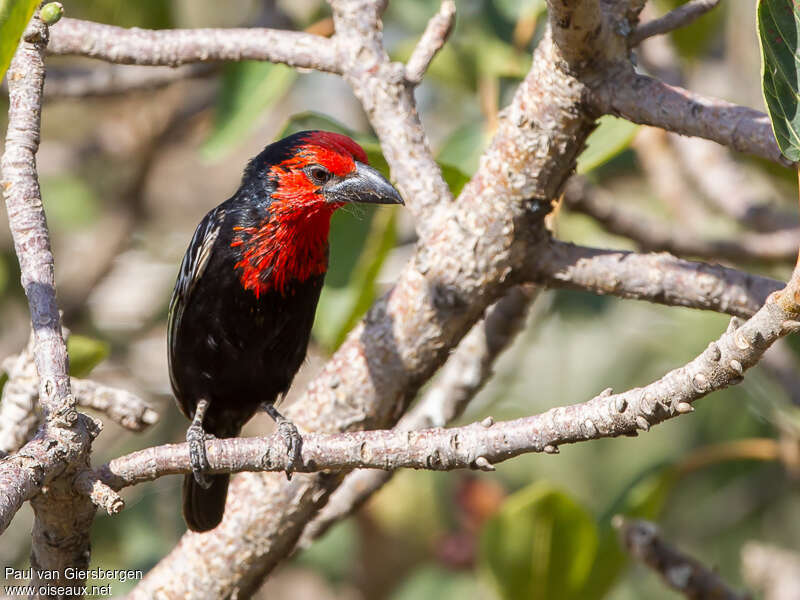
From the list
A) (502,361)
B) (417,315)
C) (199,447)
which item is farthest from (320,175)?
(502,361)

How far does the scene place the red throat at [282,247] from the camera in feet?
8.71

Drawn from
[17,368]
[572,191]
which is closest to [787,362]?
[572,191]

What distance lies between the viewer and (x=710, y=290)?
2178 millimetres

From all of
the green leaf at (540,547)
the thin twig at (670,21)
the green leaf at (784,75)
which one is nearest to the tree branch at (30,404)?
the green leaf at (540,547)

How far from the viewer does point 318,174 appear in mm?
2693

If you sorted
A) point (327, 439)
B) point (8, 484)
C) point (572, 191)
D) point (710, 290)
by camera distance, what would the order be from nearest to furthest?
point (8, 484), point (327, 439), point (710, 290), point (572, 191)

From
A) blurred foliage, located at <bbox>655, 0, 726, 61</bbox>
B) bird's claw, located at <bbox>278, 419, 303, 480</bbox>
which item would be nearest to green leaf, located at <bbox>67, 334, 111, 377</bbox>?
bird's claw, located at <bbox>278, 419, 303, 480</bbox>

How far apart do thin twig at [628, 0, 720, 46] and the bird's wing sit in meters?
1.22

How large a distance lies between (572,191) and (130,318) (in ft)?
8.45

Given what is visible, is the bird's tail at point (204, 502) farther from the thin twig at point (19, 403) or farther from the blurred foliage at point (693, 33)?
the blurred foliage at point (693, 33)

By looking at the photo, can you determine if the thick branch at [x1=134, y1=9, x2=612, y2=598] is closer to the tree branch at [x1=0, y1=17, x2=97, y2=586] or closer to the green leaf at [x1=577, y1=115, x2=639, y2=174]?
the green leaf at [x1=577, y1=115, x2=639, y2=174]

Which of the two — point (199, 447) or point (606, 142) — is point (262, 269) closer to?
point (199, 447)

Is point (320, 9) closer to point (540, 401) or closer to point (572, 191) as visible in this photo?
point (572, 191)

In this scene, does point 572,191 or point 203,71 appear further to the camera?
point 203,71
